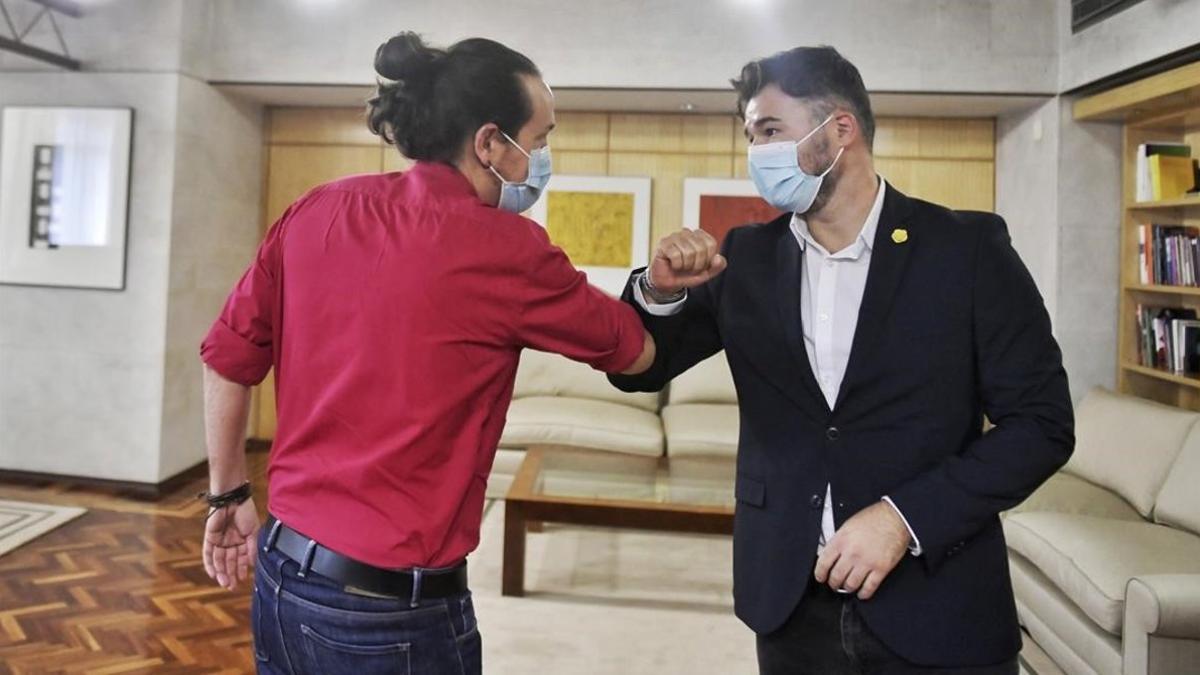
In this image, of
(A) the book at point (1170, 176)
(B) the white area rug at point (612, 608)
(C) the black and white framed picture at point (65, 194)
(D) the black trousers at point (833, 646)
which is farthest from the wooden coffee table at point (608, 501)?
(C) the black and white framed picture at point (65, 194)

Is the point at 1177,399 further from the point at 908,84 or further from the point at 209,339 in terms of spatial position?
the point at 209,339

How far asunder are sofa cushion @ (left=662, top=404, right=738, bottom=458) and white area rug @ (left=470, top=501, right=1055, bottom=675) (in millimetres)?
445

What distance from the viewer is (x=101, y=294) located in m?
4.67

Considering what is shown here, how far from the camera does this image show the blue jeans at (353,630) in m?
1.07

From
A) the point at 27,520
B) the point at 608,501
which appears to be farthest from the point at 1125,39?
the point at 27,520

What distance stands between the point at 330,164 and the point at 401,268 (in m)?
4.89

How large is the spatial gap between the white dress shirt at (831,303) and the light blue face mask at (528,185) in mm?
431

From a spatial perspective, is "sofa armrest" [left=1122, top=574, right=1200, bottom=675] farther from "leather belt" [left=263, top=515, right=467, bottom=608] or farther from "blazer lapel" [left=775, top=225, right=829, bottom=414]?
"leather belt" [left=263, top=515, right=467, bottom=608]

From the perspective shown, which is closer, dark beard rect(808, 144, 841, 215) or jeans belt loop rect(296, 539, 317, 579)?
jeans belt loop rect(296, 539, 317, 579)

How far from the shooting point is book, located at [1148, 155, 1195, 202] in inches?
158

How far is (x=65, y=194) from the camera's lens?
4625 millimetres

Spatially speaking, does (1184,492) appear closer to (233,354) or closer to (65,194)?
(233,354)

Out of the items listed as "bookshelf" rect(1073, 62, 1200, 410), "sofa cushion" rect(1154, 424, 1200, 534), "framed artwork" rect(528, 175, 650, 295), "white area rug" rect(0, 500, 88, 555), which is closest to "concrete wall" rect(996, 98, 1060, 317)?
"bookshelf" rect(1073, 62, 1200, 410)

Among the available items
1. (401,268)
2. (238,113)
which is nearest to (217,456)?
(401,268)
